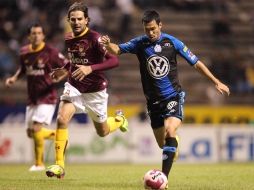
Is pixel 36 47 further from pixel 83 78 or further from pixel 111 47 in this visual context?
pixel 111 47

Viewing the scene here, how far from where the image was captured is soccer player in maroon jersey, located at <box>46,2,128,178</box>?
1020 centimetres

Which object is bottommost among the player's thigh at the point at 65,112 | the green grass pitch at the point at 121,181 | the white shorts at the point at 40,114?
the green grass pitch at the point at 121,181

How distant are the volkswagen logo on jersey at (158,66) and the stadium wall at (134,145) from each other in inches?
346

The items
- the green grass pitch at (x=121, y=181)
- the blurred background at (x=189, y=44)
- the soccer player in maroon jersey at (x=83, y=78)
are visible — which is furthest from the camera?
the blurred background at (x=189, y=44)

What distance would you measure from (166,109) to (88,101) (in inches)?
68.9

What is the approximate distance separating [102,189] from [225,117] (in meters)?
11.7

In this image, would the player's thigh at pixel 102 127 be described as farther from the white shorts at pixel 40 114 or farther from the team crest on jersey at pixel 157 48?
the team crest on jersey at pixel 157 48

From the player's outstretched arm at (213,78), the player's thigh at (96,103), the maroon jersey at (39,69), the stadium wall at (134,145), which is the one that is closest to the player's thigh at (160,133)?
the player's outstretched arm at (213,78)

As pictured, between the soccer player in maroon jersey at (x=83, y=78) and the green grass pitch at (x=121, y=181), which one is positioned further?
the soccer player in maroon jersey at (x=83, y=78)

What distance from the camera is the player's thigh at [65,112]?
10.3 metres

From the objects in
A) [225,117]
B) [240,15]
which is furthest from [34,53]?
[240,15]

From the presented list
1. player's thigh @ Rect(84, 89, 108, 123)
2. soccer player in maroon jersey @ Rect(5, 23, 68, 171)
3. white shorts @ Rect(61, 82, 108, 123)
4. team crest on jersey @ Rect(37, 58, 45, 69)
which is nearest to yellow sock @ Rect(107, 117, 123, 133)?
white shorts @ Rect(61, 82, 108, 123)

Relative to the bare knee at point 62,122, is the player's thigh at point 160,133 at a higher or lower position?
lower

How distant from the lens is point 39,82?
1349 centimetres
